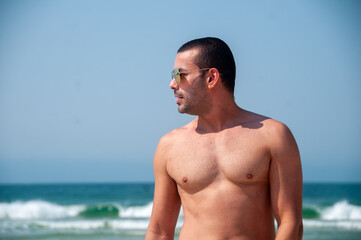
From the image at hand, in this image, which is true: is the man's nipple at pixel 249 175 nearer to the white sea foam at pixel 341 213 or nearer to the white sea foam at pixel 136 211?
the white sea foam at pixel 136 211

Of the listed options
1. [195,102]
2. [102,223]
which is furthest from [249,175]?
[102,223]

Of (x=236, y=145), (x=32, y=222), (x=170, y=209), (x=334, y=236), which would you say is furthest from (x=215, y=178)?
(x=32, y=222)

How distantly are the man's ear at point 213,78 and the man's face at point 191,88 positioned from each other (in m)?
0.03

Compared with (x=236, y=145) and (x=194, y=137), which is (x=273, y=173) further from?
(x=194, y=137)

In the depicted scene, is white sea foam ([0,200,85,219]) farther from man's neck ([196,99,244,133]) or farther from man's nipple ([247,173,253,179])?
man's nipple ([247,173,253,179])

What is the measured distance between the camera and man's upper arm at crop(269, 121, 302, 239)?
332 cm

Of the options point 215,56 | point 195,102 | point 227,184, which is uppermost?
point 215,56

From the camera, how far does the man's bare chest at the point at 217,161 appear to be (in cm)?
337

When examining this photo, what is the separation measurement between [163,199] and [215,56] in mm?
1024

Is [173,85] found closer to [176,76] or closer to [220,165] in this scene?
[176,76]

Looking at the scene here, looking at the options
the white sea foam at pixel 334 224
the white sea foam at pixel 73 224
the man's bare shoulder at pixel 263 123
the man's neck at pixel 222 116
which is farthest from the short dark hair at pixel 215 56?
the white sea foam at pixel 334 224

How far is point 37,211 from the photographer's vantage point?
25078 millimetres

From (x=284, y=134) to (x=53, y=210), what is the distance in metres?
22.9

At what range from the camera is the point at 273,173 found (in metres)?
3.35
